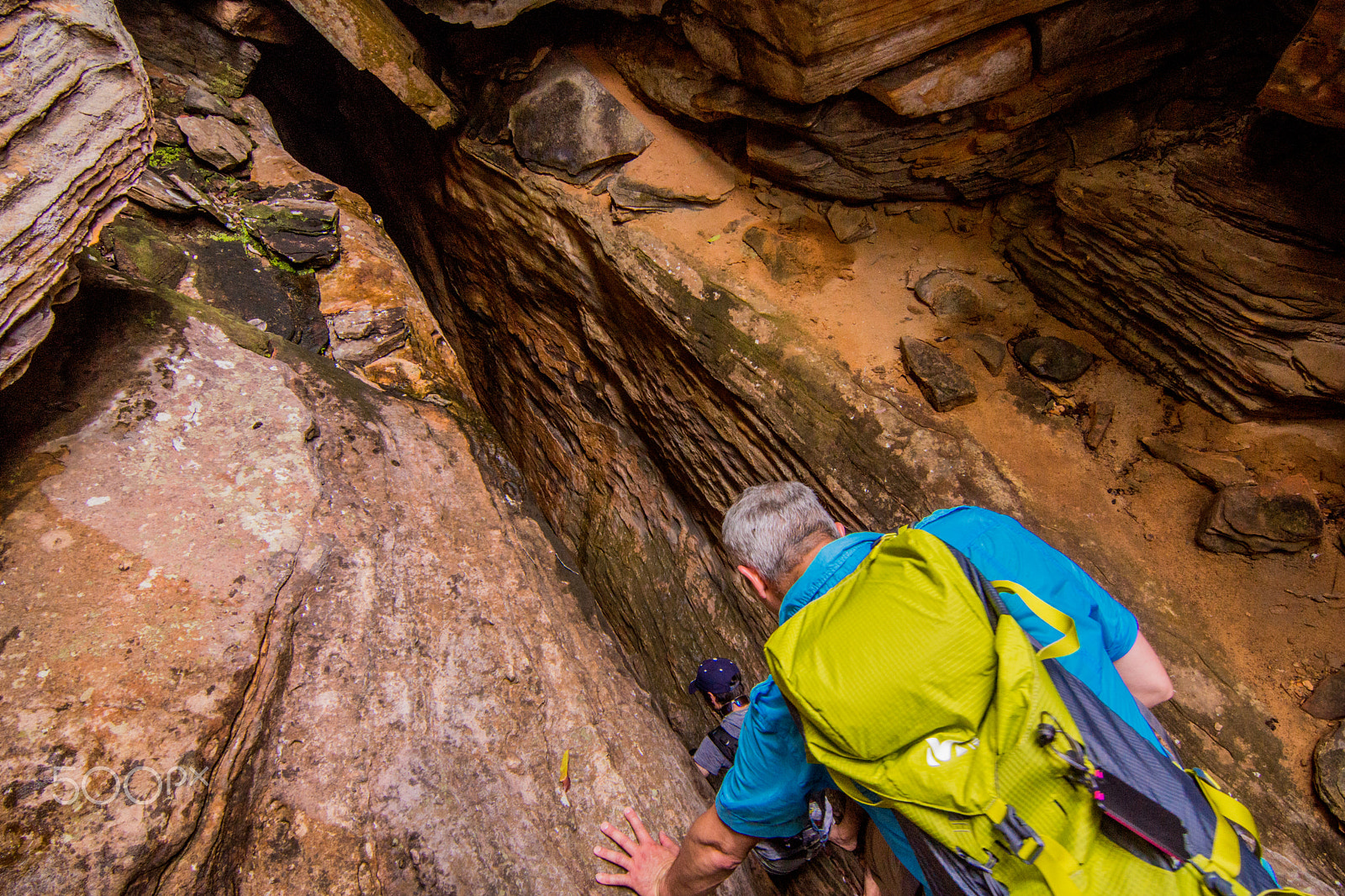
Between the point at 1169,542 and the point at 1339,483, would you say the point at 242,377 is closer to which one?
the point at 1169,542

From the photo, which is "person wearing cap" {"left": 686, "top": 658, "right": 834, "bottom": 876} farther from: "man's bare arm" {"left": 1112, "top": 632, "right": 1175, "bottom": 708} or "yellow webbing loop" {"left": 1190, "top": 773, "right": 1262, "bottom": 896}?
"yellow webbing loop" {"left": 1190, "top": 773, "right": 1262, "bottom": 896}

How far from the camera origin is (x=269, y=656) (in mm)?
2182

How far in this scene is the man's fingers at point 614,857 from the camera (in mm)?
2400

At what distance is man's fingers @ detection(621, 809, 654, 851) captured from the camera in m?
2.49

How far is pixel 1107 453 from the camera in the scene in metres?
3.97

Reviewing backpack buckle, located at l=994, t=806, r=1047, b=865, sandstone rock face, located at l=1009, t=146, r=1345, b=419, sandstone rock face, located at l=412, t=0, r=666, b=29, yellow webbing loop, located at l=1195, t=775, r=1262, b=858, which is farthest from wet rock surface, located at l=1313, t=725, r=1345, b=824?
sandstone rock face, located at l=412, t=0, r=666, b=29

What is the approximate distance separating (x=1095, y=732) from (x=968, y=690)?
0.27 meters

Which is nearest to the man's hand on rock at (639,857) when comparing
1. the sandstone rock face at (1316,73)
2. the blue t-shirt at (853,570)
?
the blue t-shirt at (853,570)

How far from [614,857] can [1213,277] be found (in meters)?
4.34

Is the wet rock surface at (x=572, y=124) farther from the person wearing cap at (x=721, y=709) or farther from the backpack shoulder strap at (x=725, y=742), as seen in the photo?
the backpack shoulder strap at (x=725, y=742)

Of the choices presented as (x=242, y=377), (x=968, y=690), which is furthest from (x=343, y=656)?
(x=968, y=690)

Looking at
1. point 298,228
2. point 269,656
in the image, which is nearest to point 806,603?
point 269,656

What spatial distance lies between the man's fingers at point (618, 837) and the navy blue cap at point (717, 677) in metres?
1.75

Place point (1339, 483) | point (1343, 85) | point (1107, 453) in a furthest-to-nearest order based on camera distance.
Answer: point (1107, 453) → point (1339, 483) → point (1343, 85)
